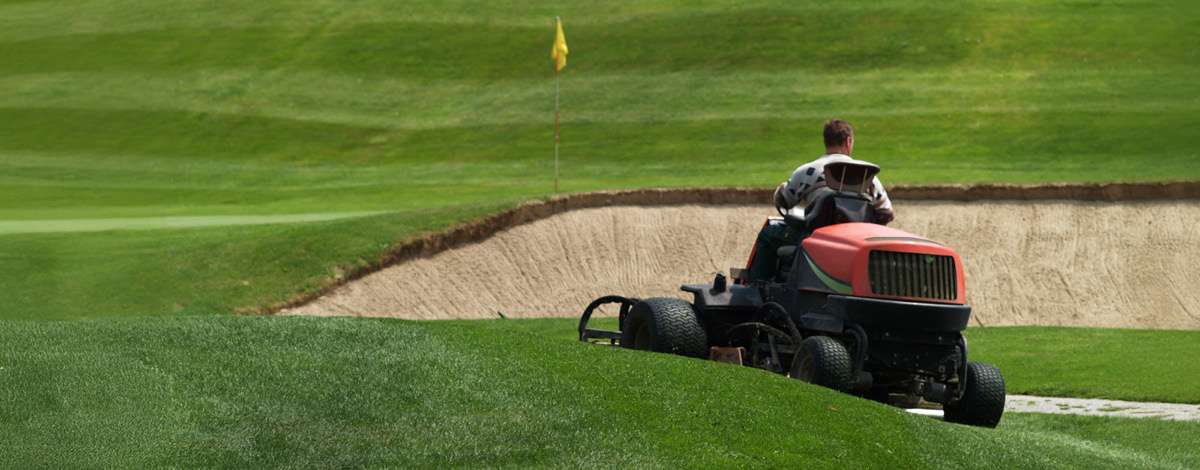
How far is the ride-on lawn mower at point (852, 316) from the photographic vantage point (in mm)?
8062

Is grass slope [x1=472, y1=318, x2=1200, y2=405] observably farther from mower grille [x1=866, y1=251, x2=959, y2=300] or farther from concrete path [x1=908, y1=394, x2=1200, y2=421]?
mower grille [x1=866, y1=251, x2=959, y2=300]

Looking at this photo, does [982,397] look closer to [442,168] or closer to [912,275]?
[912,275]

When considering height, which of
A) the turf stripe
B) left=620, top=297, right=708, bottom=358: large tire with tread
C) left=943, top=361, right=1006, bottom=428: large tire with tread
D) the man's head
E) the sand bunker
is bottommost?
the sand bunker

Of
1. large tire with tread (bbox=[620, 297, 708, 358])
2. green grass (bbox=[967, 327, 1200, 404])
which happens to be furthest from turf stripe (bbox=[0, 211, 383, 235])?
green grass (bbox=[967, 327, 1200, 404])

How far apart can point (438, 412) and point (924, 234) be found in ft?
46.8

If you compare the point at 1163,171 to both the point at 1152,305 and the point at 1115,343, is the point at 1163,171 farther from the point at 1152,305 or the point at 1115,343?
the point at 1115,343

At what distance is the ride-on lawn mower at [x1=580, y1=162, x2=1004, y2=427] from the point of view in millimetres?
8062

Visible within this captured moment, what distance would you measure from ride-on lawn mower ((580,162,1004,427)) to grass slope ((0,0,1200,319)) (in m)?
7.87

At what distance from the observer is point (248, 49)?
38688mm

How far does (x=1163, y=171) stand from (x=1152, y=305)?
4.85 m

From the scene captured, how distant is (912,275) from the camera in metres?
8.16

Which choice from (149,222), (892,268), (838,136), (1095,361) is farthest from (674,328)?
(149,222)

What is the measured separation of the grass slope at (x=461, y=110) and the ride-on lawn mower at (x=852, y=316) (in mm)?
7870

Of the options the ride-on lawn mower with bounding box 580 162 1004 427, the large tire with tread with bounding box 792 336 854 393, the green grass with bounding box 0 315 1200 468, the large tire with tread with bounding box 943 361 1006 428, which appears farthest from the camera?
the large tire with tread with bounding box 943 361 1006 428
